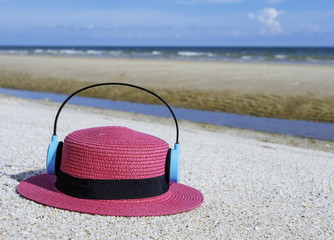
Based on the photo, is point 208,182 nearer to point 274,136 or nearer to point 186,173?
point 186,173

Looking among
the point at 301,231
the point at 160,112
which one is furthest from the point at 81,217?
the point at 160,112

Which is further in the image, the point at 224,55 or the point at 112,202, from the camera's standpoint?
the point at 224,55

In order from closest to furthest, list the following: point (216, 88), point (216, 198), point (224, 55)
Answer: point (216, 198) < point (216, 88) < point (224, 55)

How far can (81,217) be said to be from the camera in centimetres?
397

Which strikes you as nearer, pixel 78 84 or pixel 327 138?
pixel 327 138

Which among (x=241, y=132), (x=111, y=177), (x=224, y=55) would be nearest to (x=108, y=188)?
(x=111, y=177)

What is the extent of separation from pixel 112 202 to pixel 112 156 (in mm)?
441

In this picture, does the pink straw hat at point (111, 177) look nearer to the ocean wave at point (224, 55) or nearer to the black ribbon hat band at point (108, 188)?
the black ribbon hat band at point (108, 188)

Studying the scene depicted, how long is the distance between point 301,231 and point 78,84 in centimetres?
1718

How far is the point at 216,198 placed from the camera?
497 cm

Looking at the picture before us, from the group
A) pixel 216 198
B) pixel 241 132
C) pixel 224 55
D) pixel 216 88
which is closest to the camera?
pixel 216 198

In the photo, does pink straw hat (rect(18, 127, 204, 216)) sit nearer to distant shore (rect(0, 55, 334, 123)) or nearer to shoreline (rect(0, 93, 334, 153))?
shoreline (rect(0, 93, 334, 153))

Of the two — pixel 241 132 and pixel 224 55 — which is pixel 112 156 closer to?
pixel 241 132

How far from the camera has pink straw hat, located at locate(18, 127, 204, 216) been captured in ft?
13.8
